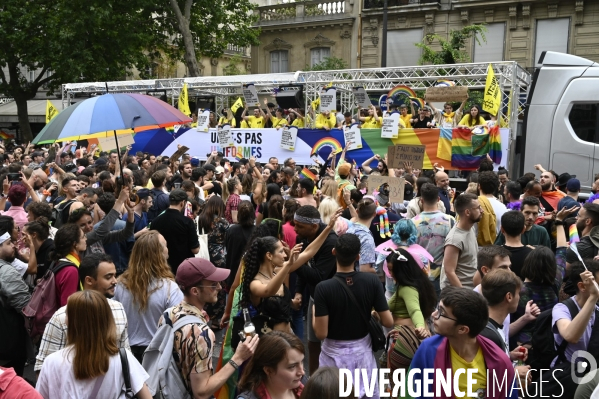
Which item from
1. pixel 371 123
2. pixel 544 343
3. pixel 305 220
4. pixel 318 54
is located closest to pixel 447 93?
pixel 371 123

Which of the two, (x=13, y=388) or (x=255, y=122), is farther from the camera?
(x=255, y=122)

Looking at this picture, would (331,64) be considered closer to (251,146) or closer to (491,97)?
(251,146)

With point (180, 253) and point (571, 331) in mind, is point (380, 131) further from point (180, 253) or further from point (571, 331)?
point (571, 331)

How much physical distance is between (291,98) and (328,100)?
2058mm

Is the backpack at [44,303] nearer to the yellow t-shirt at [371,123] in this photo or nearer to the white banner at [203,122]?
the yellow t-shirt at [371,123]

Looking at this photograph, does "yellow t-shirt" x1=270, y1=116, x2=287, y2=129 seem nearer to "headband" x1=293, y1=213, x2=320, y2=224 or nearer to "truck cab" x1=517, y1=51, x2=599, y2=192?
"truck cab" x1=517, y1=51, x2=599, y2=192

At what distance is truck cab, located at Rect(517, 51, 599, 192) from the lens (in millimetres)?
11195

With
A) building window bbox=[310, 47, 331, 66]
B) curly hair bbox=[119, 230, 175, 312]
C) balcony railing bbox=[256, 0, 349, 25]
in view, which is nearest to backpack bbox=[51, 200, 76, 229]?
curly hair bbox=[119, 230, 175, 312]

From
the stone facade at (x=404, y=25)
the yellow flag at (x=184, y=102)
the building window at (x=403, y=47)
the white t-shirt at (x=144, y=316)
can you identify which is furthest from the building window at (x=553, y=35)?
the white t-shirt at (x=144, y=316)

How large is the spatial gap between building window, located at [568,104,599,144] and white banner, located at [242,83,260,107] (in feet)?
28.0

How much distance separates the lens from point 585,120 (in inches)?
444

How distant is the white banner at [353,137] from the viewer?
45.2 feet

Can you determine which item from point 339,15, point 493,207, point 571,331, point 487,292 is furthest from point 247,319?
point 339,15

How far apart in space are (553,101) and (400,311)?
8.81 m
